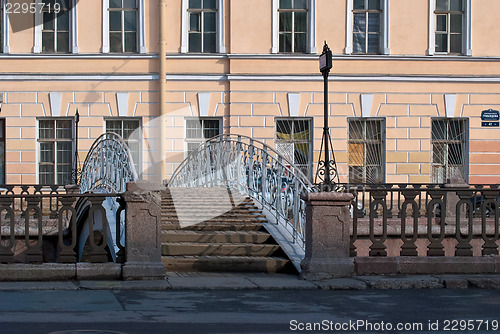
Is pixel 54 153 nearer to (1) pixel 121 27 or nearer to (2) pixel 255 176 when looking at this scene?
(1) pixel 121 27

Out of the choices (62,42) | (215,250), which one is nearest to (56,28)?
(62,42)

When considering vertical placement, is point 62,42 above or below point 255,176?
above

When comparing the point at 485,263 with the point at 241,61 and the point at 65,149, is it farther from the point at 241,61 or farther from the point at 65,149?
the point at 65,149

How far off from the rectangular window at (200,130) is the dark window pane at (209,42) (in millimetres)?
2087

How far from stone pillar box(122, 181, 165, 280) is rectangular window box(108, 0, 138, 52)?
13881 mm

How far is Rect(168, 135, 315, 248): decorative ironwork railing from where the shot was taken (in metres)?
12.5

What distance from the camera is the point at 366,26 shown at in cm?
2367

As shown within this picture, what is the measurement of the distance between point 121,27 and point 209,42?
2695 mm

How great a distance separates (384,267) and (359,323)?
3143mm

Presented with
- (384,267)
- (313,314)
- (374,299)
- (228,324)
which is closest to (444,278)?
(384,267)

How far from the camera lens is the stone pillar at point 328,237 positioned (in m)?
10.3

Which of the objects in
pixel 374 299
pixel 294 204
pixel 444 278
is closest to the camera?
pixel 374 299

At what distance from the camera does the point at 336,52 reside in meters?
23.4

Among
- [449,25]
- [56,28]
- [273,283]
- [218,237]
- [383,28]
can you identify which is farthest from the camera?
[449,25]
